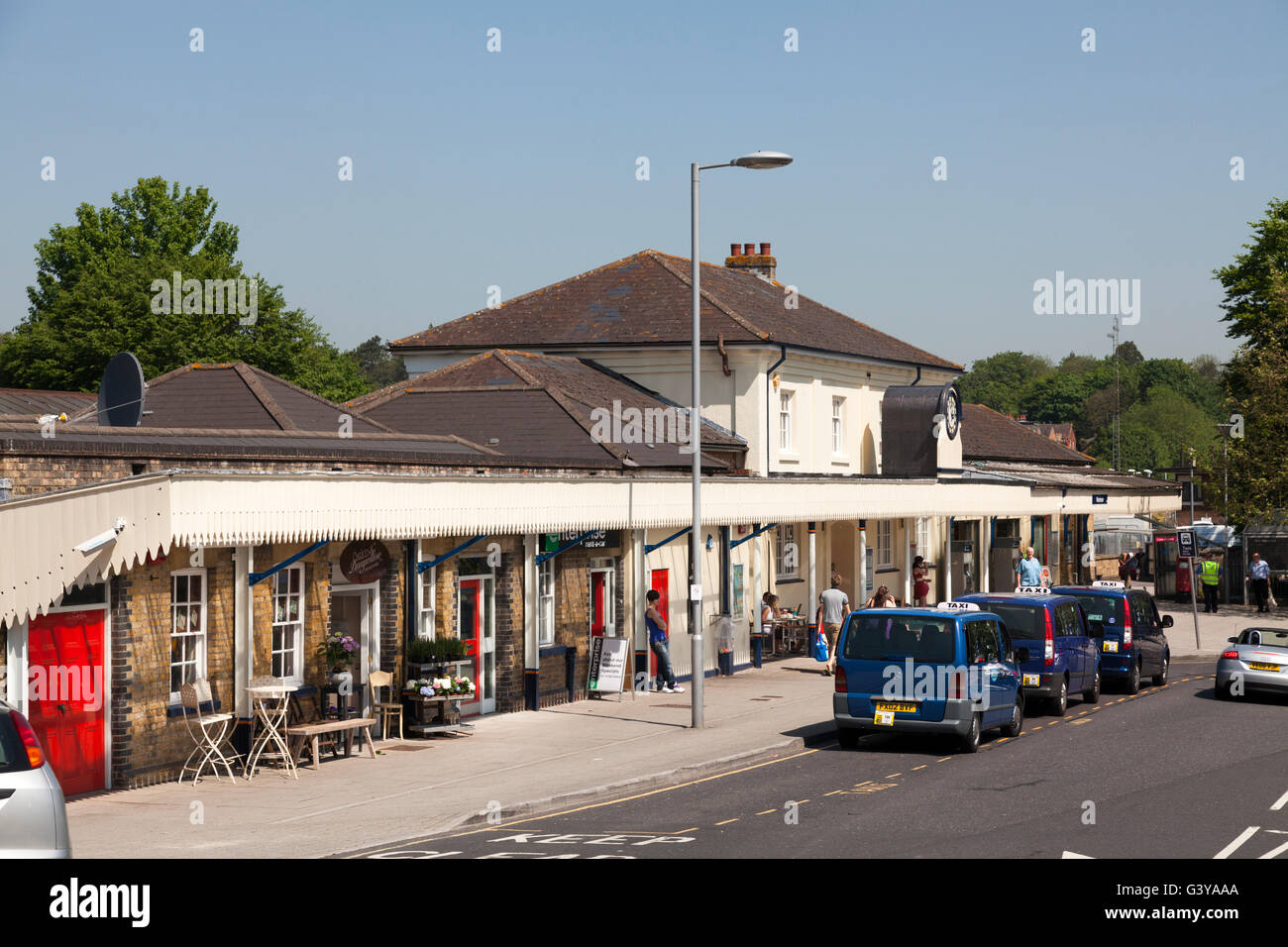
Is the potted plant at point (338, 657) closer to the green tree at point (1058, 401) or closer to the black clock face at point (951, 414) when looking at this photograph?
the black clock face at point (951, 414)

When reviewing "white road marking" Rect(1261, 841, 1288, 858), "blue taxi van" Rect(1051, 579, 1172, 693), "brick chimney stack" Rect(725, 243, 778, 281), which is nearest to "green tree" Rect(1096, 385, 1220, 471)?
"brick chimney stack" Rect(725, 243, 778, 281)

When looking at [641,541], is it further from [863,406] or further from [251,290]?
[251,290]

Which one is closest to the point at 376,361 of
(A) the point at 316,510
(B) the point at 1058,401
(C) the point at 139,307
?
(B) the point at 1058,401

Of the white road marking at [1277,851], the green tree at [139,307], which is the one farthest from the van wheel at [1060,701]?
the green tree at [139,307]

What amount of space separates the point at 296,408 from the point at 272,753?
24.7ft

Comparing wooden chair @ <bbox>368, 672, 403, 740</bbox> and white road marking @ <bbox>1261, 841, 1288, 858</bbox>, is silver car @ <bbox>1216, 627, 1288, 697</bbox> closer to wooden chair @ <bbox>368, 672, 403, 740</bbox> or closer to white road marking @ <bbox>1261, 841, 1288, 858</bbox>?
white road marking @ <bbox>1261, 841, 1288, 858</bbox>

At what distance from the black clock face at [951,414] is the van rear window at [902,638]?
20585mm

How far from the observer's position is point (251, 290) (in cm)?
6366

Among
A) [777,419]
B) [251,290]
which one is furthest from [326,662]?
[251,290]

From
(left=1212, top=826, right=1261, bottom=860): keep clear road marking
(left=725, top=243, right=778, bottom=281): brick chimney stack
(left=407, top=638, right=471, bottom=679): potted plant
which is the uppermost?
(left=725, top=243, right=778, bottom=281): brick chimney stack

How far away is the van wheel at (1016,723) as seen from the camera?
2100cm

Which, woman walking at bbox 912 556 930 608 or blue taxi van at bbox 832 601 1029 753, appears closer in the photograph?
blue taxi van at bbox 832 601 1029 753

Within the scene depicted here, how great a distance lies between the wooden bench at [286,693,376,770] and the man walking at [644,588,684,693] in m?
7.59

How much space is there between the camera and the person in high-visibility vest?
4312cm
